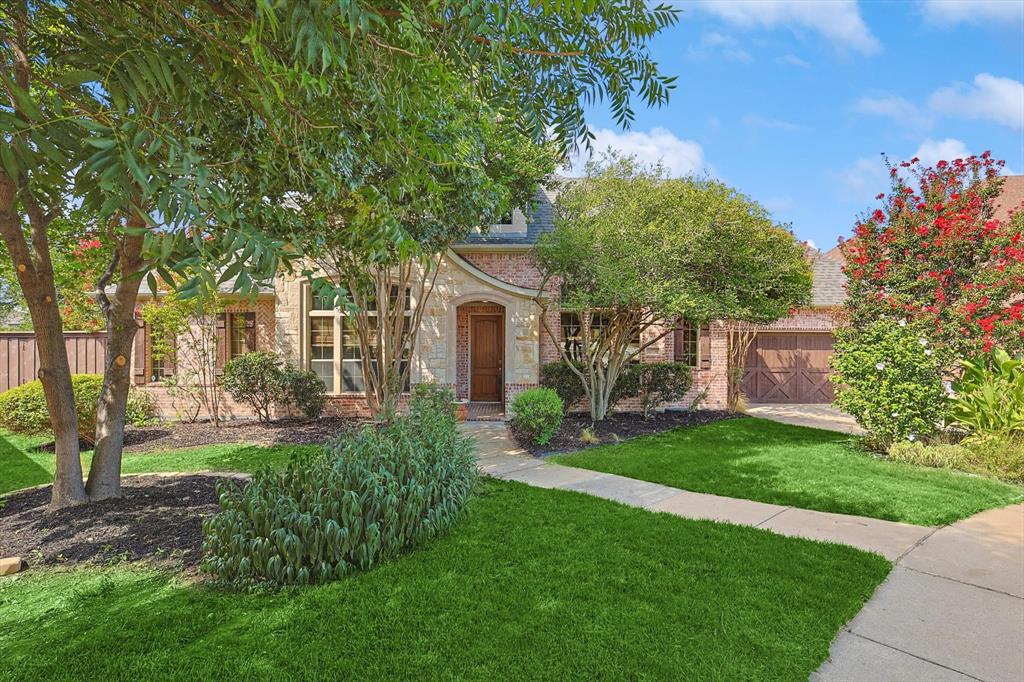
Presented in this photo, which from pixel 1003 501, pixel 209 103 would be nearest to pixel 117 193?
pixel 209 103

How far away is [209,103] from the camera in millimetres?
2826

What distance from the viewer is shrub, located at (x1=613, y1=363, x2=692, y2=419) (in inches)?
438

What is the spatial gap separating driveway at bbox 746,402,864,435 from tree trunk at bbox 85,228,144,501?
36.7 ft

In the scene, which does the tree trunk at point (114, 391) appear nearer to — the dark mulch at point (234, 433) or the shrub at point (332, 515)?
the shrub at point (332, 515)

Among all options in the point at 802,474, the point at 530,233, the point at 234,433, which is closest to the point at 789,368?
the point at 530,233

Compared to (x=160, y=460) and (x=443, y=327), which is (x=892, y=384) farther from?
(x=160, y=460)

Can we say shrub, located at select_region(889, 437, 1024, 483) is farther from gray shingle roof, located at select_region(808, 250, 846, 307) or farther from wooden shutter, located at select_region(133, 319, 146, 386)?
wooden shutter, located at select_region(133, 319, 146, 386)

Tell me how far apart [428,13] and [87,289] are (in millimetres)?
12898

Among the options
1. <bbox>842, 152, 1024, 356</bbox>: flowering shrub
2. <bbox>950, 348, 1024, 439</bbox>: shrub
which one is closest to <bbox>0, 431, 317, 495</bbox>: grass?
<bbox>842, 152, 1024, 356</bbox>: flowering shrub

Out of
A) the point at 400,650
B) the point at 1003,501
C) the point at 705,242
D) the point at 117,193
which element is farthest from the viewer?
the point at 705,242

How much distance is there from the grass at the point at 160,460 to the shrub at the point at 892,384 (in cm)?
809

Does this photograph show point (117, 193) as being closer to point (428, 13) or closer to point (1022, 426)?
point (428, 13)

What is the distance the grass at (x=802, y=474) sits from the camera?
533 cm

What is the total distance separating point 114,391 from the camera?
529cm
